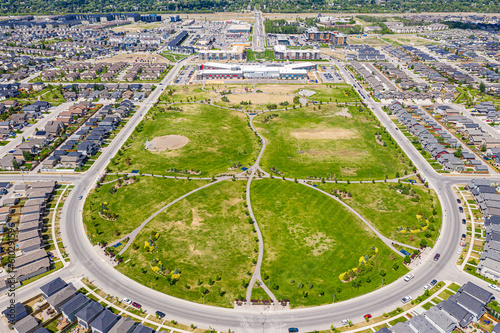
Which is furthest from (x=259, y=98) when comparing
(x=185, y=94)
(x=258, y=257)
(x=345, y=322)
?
(x=345, y=322)

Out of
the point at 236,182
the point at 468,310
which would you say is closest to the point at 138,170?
the point at 236,182

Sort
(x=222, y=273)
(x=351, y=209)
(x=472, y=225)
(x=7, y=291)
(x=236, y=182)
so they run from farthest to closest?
1. (x=236, y=182)
2. (x=351, y=209)
3. (x=472, y=225)
4. (x=222, y=273)
5. (x=7, y=291)

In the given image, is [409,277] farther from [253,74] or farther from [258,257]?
[253,74]

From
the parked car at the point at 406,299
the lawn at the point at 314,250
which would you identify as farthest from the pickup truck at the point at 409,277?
the parked car at the point at 406,299

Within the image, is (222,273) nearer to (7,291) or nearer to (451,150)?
(7,291)

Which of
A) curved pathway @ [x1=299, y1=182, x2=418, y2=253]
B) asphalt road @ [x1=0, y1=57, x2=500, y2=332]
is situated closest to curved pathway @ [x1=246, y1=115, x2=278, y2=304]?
asphalt road @ [x1=0, y1=57, x2=500, y2=332]
